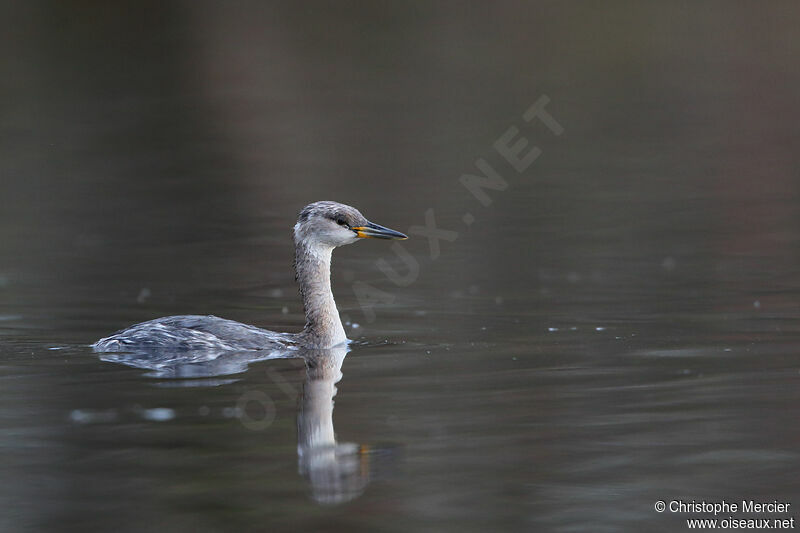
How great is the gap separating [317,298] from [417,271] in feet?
9.01

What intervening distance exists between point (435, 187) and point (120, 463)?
1141 cm

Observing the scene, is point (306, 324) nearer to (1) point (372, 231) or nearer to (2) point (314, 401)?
(1) point (372, 231)

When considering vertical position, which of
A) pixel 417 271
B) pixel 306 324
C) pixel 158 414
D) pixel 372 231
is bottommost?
pixel 158 414

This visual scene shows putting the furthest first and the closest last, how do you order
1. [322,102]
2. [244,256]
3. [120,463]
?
[322,102] < [244,256] < [120,463]

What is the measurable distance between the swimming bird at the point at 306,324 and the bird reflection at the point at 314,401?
2.6 inches

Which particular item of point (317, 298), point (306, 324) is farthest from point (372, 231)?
point (306, 324)

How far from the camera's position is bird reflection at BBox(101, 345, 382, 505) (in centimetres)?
633

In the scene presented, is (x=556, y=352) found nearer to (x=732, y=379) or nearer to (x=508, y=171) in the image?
(x=732, y=379)

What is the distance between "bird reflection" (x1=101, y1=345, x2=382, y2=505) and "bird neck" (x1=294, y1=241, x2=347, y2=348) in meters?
0.15

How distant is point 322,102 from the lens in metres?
26.0

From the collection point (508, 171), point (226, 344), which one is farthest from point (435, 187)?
point (226, 344)
